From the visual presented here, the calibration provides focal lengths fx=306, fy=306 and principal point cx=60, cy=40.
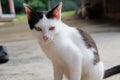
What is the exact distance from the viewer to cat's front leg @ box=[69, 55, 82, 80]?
60.7 inches

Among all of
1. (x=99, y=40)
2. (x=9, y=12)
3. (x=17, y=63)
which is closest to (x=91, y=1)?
(x=9, y=12)

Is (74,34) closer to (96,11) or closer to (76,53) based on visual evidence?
(76,53)

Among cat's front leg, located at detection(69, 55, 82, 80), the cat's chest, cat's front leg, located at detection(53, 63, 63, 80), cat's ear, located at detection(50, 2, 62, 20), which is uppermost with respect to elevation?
cat's ear, located at detection(50, 2, 62, 20)

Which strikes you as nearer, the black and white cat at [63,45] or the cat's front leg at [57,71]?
the black and white cat at [63,45]

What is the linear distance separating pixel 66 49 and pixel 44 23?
0.17 metres

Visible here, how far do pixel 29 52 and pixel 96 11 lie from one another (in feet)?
16.4

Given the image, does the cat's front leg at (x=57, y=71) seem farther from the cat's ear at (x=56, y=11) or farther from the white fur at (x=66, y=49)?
the cat's ear at (x=56, y=11)

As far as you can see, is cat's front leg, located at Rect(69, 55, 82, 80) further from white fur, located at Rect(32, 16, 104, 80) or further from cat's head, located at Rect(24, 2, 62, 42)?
cat's head, located at Rect(24, 2, 62, 42)

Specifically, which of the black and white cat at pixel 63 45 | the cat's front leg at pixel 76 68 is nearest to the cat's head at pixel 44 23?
the black and white cat at pixel 63 45

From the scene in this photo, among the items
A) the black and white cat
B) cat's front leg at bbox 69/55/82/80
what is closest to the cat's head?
the black and white cat

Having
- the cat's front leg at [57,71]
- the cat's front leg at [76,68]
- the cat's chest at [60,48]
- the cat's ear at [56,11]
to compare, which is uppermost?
the cat's ear at [56,11]

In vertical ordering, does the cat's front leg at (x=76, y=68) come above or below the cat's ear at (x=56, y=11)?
below

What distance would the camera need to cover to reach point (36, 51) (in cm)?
365

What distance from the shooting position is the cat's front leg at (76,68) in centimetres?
154
